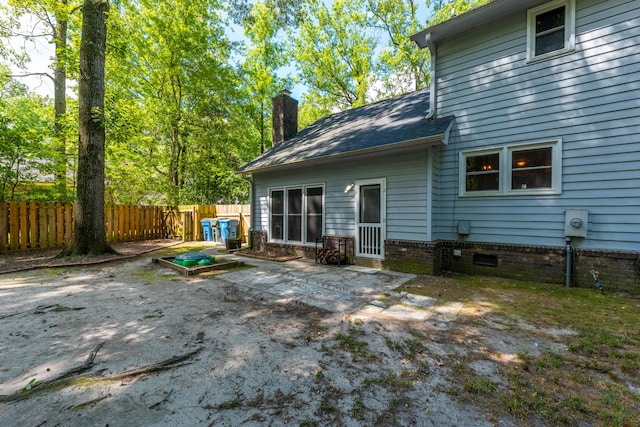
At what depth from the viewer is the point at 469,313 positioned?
141 inches

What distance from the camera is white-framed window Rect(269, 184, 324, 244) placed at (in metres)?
7.66

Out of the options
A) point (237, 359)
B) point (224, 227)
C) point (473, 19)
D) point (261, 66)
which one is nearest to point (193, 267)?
point (237, 359)

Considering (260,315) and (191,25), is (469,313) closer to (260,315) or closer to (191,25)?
(260,315)

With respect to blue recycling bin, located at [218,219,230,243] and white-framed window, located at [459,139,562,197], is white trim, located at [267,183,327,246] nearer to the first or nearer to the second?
blue recycling bin, located at [218,219,230,243]

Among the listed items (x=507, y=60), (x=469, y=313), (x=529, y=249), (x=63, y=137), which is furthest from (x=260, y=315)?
(x=63, y=137)

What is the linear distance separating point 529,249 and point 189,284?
21.8ft

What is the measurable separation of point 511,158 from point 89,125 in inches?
411

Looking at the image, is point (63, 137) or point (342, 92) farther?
point (342, 92)

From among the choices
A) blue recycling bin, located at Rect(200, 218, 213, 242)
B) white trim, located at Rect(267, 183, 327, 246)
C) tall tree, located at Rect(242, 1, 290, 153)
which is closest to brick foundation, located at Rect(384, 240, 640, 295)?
white trim, located at Rect(267, 183, 327, 246)

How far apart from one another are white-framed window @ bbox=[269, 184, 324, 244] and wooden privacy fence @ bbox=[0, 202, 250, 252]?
10.5ft

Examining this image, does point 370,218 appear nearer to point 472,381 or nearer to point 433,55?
point 433,55

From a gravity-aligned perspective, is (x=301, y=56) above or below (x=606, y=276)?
above

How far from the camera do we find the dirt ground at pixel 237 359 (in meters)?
1.77

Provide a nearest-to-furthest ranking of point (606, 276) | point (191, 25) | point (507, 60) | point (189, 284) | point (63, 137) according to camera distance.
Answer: point (606, 276), point (189, 284), point (507, 60), point (63, 137), point (191, 25)
